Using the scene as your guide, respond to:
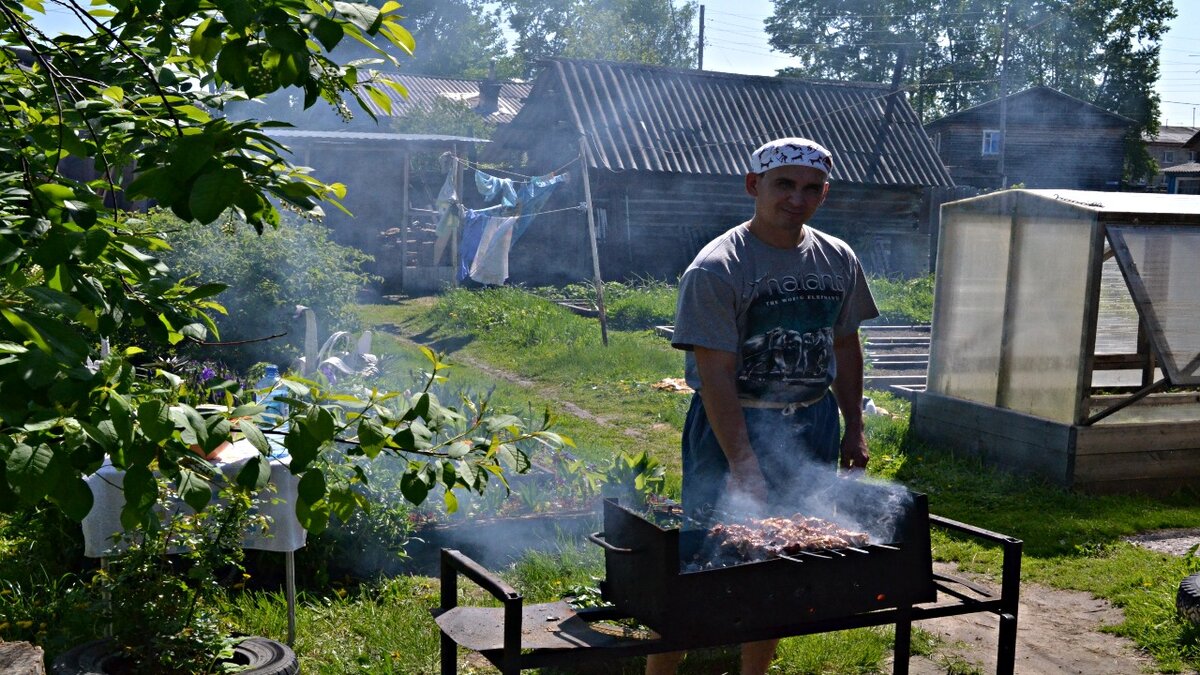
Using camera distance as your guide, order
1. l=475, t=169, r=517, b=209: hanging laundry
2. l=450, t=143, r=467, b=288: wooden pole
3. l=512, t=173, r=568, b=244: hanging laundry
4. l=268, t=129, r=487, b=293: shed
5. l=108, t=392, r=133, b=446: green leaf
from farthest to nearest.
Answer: l=268, t=129, r=487, b=293: shed < l=450, t=143, r=467, b=288: wooden pole < l=512, t=173, r=568, b=244: hanging laundry < l=475, t=169, r=517, b=209: hanging laundry < l=108, t=392, r=133, b=446: green leaf

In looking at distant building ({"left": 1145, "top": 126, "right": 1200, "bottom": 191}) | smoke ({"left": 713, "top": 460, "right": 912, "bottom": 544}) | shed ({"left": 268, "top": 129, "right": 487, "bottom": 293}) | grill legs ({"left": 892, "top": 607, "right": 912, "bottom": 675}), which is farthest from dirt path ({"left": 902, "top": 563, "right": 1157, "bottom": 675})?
distant building ({"left": 1145, "top": 126, "right": 1200, "bottom": 191})

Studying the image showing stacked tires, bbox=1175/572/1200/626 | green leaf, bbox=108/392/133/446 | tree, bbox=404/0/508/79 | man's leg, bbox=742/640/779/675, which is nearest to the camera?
green leaf, bbox=108/392/133/446

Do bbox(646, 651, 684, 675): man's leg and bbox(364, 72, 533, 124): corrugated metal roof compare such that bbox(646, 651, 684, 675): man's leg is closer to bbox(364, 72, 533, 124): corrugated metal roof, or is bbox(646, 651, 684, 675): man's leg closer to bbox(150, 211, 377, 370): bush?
bbox(150, 211, 377, 370): bush

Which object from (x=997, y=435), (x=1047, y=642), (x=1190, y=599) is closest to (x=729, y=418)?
(x=1047, y=642)

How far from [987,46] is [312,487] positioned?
51.6 metres

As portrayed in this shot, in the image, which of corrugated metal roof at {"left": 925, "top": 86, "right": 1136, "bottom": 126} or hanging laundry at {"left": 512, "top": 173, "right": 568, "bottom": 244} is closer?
hanging laundry at {"left": 512, "top": 173, "right": 568, "bottom": 244}

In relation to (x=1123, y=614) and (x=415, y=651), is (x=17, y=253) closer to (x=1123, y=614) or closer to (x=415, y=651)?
(x=415, y=651)

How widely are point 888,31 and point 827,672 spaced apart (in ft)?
153

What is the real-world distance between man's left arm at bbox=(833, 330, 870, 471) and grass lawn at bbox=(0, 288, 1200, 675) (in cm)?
101

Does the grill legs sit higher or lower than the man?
lower

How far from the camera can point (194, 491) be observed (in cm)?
229

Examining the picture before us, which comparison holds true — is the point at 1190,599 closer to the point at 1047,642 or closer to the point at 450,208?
the point at 1047,642

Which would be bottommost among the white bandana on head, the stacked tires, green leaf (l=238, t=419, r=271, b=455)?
the stacked tires

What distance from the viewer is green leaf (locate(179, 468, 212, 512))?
226 cm
